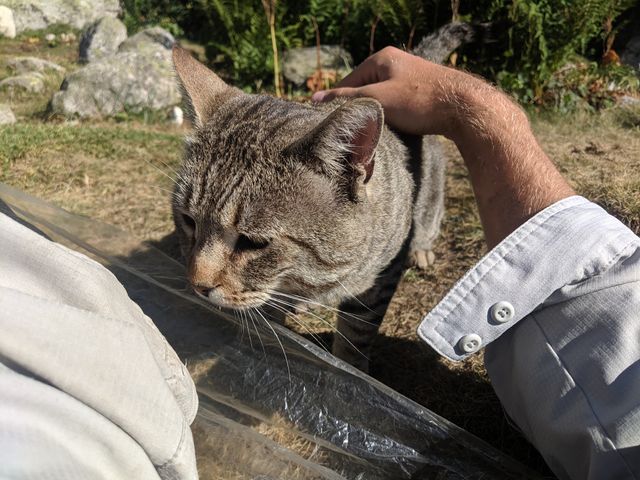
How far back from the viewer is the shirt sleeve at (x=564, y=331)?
1228 mm

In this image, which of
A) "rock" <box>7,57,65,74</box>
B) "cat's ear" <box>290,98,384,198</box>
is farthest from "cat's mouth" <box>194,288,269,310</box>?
"rock" <box>7,57,65,74</box>

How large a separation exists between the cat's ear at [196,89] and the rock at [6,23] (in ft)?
33.9

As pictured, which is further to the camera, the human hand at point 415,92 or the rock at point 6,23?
the rock at point 6,23

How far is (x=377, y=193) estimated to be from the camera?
2027 millimetres

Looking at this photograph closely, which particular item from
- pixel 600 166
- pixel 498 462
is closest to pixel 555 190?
pixel 498 462

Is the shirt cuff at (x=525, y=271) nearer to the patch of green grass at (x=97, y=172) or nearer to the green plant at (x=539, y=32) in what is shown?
the patch of green grass at (x=97, y=172)

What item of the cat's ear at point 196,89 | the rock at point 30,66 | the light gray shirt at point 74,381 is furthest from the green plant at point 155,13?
the light gray shirt at point 74,381

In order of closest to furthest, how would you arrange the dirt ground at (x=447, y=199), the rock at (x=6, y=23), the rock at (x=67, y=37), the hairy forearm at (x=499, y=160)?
1. the hairy forearm at (x=499, y=160)
2. the dirt ground at (x=447, y=199)
3. the rock at (x=6, y=23)
4. the rock at (x=67, y=37)

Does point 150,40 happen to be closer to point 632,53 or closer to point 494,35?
point 494,35

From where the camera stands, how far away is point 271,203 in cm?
174

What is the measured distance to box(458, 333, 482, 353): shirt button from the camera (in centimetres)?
151

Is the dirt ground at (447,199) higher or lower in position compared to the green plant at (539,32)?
lower

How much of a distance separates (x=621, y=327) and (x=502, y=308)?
30cm

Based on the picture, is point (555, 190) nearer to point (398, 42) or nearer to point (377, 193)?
point (377, 193)
